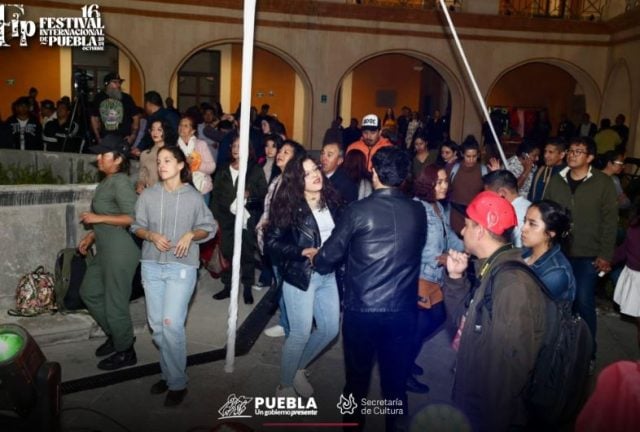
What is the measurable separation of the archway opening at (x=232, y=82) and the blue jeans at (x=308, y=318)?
1606 centimetres

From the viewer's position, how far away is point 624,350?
20.8 ft

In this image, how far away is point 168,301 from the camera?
464 cm

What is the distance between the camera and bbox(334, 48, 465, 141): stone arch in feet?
57.9

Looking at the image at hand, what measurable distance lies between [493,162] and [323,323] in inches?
168

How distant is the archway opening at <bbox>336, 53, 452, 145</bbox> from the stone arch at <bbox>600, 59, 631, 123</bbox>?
234 inches

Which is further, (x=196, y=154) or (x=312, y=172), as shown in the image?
(x=196, y=154)

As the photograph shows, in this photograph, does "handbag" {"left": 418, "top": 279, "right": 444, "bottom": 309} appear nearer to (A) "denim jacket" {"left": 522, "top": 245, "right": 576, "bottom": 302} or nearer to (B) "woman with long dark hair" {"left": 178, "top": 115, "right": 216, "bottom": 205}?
(A) "denim jacket" {"left": 522, "top": 245, "right": 576, "bottom": 302}

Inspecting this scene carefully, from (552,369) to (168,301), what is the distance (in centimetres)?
276

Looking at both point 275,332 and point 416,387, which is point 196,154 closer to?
point 275,332

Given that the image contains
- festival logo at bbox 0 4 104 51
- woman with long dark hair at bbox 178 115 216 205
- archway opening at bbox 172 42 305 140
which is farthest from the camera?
archway opening at bbox 172 42 305 140

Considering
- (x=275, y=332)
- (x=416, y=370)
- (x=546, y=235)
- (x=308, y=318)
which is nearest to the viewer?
(x=546, y=235)

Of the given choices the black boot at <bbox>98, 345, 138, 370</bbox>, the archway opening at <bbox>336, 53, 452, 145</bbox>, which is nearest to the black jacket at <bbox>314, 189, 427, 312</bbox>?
the black boot at <bbox>98, 345, 138, 370</bbox>

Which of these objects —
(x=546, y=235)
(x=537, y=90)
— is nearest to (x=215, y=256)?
(x=546, y=235)

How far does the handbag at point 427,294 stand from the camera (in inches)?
191
